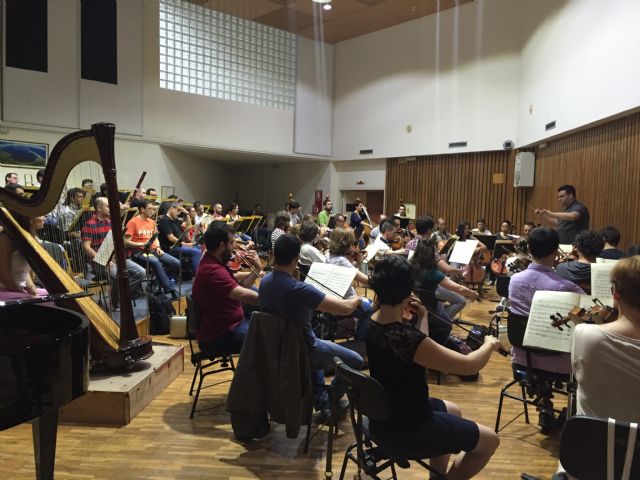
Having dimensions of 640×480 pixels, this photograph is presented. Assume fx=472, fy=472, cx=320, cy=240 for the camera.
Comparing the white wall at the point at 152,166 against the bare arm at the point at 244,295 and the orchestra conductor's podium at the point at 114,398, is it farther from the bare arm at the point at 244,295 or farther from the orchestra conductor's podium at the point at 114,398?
the bare arm at the point at 244,295

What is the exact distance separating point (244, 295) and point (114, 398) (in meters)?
1.05

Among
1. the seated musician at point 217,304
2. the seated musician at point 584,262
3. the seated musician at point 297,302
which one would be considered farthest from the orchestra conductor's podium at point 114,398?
the seated musician at point 584,262

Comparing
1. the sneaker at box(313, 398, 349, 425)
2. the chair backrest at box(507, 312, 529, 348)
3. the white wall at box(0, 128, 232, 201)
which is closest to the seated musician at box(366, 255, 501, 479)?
the chair backrest at box(507, 312, 529, 348)

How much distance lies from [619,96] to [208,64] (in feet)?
31.2

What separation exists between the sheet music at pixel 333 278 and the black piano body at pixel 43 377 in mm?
1632

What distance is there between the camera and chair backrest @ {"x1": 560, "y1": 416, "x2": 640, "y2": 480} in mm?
1316

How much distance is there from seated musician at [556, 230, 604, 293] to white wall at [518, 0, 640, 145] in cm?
309

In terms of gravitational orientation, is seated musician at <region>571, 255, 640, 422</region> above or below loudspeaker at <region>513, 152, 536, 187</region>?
below

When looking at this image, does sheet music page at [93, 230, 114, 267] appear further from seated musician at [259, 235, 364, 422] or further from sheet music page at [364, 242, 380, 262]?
sheet music page at [364, 242, 380, 262]

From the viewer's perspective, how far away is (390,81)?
1292cm

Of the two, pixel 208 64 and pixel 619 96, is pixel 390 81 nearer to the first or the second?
pixel 208 64

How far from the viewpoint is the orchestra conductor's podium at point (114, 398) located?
3039mm

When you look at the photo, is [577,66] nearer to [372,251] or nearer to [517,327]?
[372,251]

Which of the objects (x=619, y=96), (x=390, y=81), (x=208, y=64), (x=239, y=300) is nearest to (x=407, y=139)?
(x=390, y=81)
